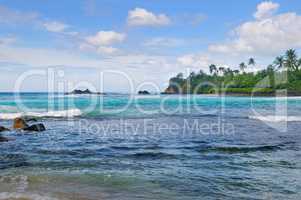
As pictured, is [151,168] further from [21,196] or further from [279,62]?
[279,62]

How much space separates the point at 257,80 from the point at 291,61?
12.7 meters

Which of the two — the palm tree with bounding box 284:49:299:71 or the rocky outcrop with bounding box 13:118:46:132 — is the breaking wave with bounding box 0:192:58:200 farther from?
the palm tree with bounding box 284:49:299:71

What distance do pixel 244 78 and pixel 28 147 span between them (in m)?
104

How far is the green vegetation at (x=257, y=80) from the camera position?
92.6 meters

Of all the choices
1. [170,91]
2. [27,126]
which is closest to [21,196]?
[27,126]


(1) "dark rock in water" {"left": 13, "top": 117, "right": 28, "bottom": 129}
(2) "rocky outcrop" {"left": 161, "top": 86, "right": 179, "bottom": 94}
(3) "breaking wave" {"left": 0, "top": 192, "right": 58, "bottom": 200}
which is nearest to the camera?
(3) "breaking wave" {"left": 0, "top": 192, "right": 58, "bottom": 200}

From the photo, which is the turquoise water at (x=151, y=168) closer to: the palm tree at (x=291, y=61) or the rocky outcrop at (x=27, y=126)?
the rocky outcrop at (x=27, y=126)

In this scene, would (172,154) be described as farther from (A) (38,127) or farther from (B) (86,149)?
(A) (38,127)

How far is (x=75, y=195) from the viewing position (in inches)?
269

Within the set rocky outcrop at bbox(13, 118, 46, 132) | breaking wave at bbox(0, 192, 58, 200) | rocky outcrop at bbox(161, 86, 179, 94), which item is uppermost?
rocky outcrop at bbox(161, 86, 179, 94)

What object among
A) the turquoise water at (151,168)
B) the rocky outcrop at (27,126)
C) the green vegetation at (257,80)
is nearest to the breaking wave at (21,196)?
the turquoise water at (151,168)

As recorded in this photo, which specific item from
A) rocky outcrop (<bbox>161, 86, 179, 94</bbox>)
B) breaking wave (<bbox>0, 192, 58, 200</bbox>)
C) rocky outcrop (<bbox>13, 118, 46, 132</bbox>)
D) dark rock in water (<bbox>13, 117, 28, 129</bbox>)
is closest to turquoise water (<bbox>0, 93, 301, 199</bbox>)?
breaking wave (<bbox>0, 192, 58, 200</bbox>)

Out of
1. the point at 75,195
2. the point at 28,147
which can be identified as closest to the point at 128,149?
the point at 28,147

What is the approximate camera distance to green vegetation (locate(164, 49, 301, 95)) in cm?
9261
